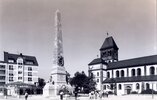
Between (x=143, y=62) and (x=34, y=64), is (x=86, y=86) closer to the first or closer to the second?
(x=143, y=62)

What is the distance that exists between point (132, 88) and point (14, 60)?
91.4ft

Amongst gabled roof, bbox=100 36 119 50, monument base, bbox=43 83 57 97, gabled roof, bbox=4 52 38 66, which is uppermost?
gabled roof, bbox=100 36 119 50

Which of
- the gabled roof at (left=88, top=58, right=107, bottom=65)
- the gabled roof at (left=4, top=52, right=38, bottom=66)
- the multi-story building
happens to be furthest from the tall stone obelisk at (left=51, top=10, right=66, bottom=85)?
the gabled roof at (left=4, top=52, right=38, bottom=66)

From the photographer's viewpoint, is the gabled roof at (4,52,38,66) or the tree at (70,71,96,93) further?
the gabled roof at (4,52,38,66)

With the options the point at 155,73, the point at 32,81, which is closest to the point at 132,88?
the point at 155,73

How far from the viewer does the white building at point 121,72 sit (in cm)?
4084

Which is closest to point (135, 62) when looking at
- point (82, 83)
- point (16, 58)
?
point (82, 83)

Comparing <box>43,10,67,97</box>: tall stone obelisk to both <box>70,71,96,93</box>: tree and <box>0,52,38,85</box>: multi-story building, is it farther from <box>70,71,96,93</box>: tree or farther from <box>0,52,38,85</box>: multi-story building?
<box>0,52,38,85</box>: multi-story building

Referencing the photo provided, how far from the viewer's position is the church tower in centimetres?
5328

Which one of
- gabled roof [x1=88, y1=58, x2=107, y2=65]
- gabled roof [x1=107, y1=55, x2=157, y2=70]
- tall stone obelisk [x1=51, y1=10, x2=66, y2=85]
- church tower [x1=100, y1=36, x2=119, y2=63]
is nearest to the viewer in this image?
tall stone obelisk [x1=51, y1=10, x2=66, y2=85]

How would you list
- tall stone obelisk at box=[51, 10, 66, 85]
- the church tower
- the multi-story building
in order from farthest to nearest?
the multi-story building < the church tower < tall stone obelisk at box=[51, 10, 66, 85]

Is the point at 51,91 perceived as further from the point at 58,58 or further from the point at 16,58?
the point at 16,58

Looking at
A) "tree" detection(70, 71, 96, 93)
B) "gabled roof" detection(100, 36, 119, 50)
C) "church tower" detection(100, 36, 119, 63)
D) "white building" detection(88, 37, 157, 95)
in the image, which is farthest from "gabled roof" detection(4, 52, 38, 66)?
"tree" detection(70, 71, 96, 93)

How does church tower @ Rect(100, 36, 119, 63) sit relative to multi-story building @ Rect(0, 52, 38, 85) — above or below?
above
